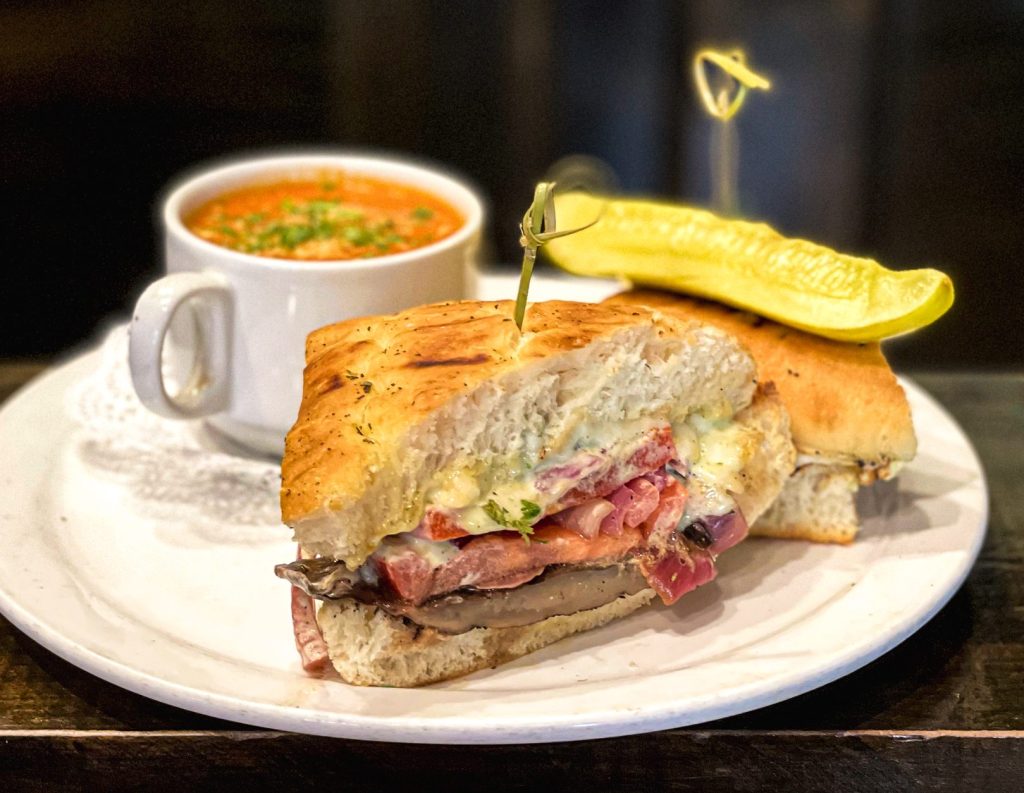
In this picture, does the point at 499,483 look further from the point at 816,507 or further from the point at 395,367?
the point at 816,507

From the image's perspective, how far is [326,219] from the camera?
7.82ft

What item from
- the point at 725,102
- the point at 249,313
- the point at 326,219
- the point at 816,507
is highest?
the point at 725,102

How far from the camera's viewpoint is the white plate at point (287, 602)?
4.98ft

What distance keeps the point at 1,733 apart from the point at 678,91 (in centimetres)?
375

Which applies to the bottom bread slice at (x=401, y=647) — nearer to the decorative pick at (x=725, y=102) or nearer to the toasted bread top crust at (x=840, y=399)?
the toasted bread top crust at (x=840, y=399)

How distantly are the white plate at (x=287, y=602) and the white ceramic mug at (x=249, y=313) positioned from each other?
122mm

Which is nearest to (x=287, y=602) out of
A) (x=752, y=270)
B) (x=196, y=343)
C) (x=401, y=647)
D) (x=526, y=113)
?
(x=401, y=647)

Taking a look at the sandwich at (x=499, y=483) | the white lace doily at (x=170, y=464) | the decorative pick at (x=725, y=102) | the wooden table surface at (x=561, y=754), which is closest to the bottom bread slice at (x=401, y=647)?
the sandwich at (x=499, y=483)

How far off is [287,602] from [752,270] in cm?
99

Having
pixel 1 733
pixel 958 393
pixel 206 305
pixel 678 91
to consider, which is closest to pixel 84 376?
pixel 206 305

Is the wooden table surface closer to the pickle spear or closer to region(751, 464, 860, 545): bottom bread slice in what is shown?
region(751, 464, 860, 545): bottom bread slice

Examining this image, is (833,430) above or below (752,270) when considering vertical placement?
below

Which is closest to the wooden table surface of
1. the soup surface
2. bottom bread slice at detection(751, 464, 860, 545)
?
bottom bread slice at detection(751, 464, 860, 545)

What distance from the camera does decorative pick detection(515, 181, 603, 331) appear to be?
163 centimetres
